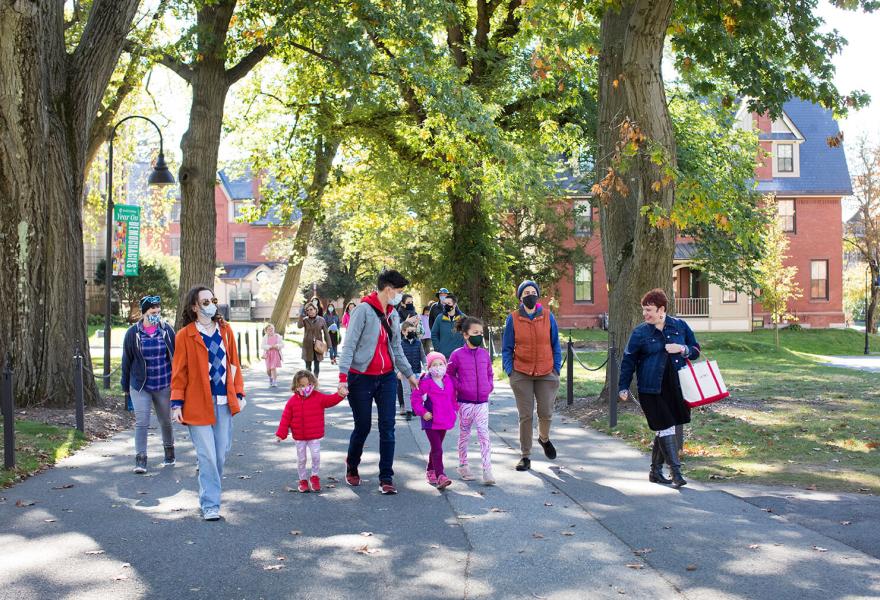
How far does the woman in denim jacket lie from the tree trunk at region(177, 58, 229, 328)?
45.4 ft

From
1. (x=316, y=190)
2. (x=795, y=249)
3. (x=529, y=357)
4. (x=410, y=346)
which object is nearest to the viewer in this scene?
(x=529, y=357)

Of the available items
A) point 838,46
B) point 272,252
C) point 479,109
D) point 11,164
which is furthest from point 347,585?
point 272,252

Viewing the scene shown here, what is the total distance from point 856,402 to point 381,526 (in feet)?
39.2

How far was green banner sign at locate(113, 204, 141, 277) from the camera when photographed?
21797 mm

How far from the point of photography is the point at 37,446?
1169 cm

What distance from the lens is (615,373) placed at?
14.3 m

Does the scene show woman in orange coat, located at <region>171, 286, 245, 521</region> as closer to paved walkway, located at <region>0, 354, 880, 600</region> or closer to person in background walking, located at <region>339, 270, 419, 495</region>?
paved walkway, located at <region>0, 354, 880, 600</region>

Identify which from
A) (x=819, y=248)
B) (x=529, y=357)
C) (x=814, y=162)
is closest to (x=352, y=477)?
(x=529, y=357)

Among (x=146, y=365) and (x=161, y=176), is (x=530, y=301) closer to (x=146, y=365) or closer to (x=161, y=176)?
(x=146, y=365)

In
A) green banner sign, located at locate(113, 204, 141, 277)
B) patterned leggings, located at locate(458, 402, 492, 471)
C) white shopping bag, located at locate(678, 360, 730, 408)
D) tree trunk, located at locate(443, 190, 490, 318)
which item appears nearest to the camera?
white shopping bag, located at locate(678, 360, 730, 408)

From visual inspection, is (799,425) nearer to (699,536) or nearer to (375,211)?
(699,536)

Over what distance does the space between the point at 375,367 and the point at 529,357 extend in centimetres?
187

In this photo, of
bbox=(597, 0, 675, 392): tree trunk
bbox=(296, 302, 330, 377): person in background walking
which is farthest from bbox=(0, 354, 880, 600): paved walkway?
bbox=(296, 302, 330, 377): person in background walking

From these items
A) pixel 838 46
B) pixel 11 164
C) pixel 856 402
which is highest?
pixel 838 46
